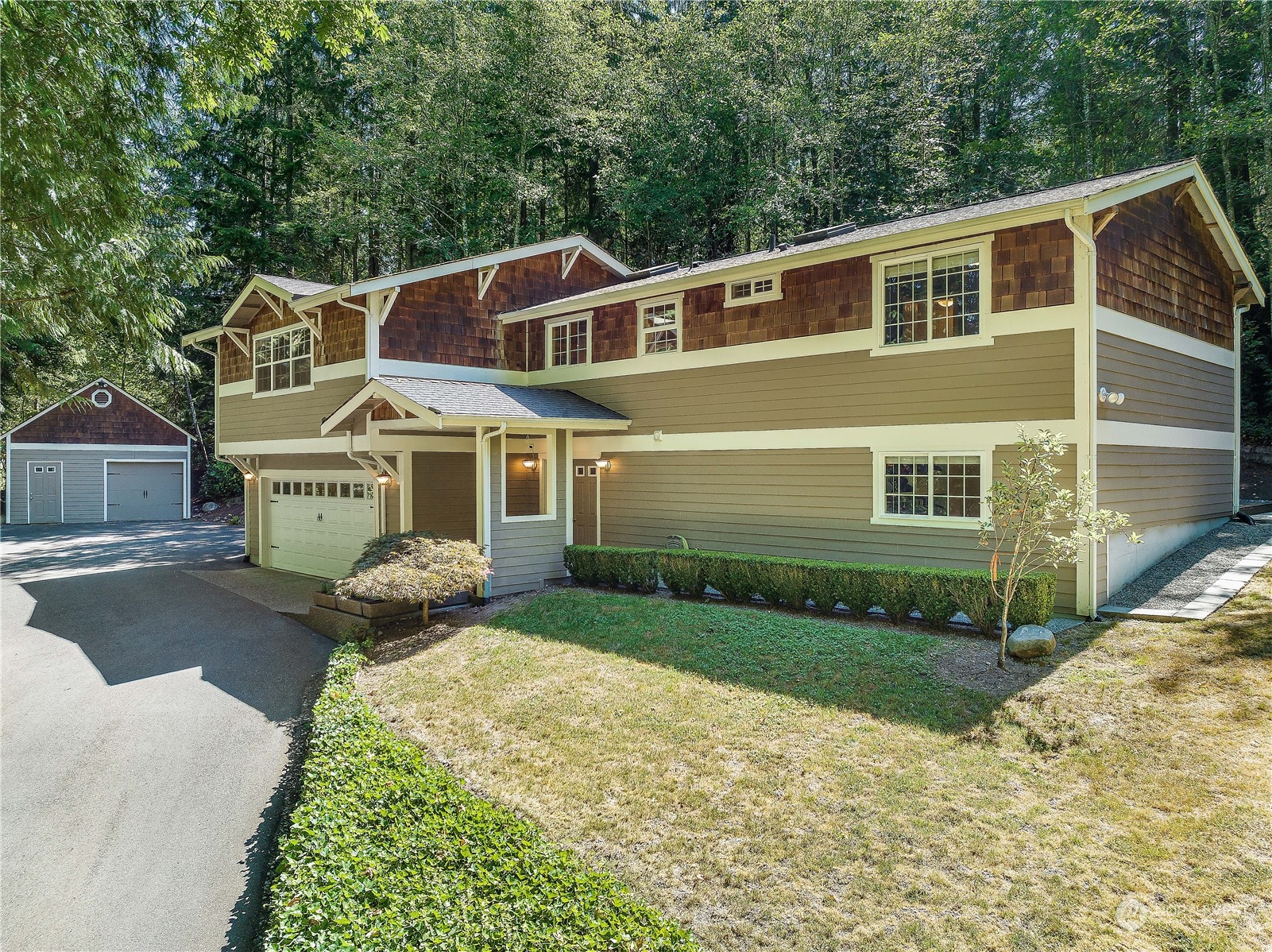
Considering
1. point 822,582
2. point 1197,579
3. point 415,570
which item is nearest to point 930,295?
point 822,582

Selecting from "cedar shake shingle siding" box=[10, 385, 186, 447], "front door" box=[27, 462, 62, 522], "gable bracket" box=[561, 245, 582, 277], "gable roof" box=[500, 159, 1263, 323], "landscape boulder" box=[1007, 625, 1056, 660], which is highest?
"gable bracket" box=[561, 245, 582, 277]

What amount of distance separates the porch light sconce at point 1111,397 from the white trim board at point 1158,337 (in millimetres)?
757

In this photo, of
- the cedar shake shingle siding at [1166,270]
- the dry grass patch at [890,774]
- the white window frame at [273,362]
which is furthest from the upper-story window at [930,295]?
the white window frame at [273,362]

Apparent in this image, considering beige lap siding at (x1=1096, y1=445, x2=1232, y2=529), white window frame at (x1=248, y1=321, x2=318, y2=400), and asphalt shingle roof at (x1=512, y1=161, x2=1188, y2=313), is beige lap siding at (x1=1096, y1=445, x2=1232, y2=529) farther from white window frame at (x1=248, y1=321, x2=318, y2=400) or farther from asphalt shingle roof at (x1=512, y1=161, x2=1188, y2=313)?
white window frame at (x1=248, y1=321, x2=318, y2=400)

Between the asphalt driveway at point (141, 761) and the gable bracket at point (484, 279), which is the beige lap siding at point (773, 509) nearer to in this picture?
the gable bracket at point (484, 279)

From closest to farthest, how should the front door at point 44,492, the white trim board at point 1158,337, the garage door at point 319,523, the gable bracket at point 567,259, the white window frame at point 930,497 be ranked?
A: 1. the white trim board at point 1158,337
2. the white window frame at point 930,497
3. the garage door at point 319,523
4. the gable bracket at point 567,259
5. the front door at point 44,492

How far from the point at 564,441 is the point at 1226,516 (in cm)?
1238

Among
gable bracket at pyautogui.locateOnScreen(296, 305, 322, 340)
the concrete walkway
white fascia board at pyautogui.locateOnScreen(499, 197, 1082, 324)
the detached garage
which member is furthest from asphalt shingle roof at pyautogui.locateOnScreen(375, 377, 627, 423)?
the detached garage

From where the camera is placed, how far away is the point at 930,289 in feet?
31.4

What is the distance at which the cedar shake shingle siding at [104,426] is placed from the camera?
85.8 ft

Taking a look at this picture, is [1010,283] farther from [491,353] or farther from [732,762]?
[491,353]

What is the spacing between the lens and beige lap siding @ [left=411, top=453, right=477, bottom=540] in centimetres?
1266

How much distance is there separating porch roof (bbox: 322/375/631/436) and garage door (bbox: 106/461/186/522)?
806 inches

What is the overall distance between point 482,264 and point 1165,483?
12.4 m
